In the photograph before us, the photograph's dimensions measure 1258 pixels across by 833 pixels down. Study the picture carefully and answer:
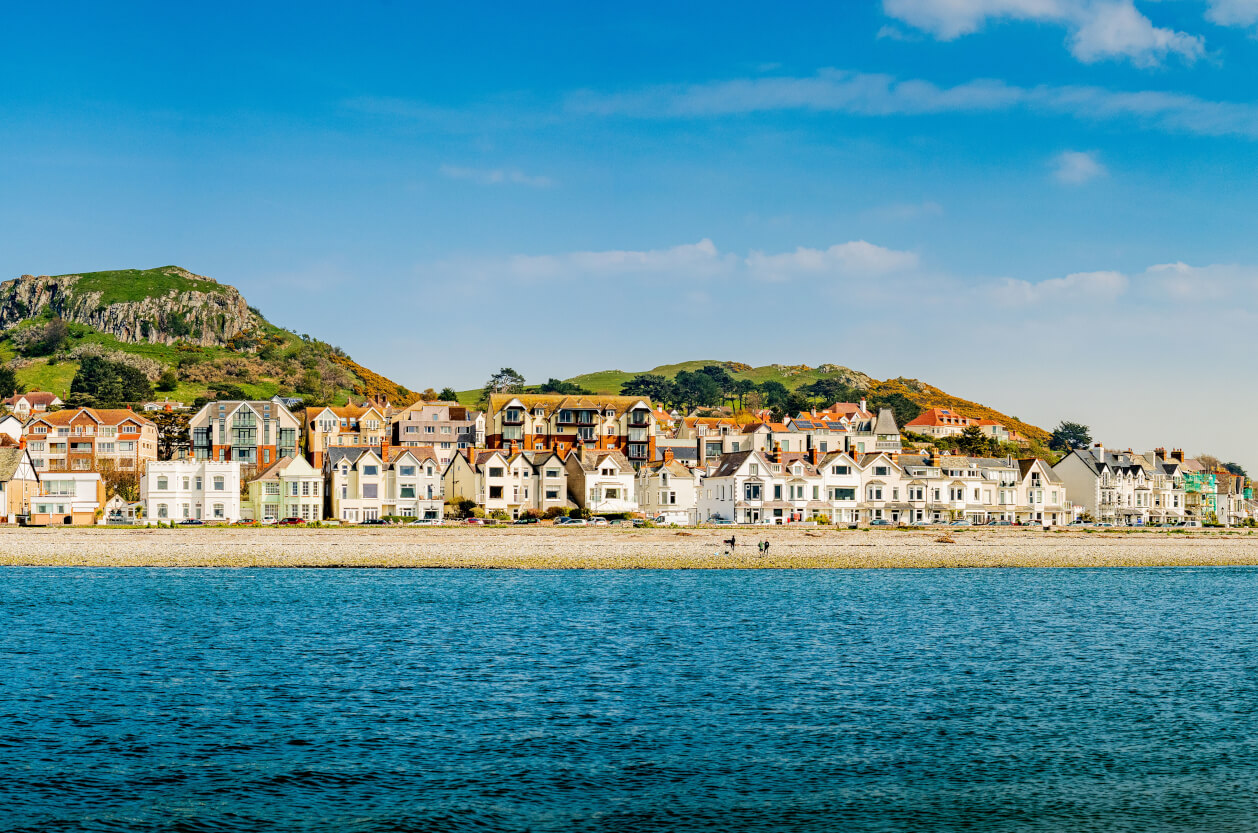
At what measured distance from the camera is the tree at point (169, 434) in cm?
12300

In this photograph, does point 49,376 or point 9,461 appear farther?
point 49,376

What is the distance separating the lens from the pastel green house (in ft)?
310

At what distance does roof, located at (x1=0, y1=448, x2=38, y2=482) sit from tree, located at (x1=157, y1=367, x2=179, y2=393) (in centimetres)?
8213

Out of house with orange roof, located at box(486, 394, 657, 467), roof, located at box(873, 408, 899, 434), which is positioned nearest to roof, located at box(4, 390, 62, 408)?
house with orange roof, located at box(486, 394, 657, 467)

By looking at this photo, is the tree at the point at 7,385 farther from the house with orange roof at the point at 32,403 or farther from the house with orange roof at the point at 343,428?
the house with orange roof at the point at 343,428

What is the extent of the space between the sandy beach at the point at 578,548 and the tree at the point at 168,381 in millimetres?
96616

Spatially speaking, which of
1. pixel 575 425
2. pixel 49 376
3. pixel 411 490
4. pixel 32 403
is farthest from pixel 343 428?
pixel 49 376

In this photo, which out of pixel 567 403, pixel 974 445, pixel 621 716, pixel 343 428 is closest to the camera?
pixel 621 716

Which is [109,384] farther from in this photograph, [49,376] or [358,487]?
[358,487]

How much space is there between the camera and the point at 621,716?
2397cm

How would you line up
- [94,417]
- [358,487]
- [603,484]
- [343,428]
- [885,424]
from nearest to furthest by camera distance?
[358,487], [603,484], [94,417], [343,428], [885,424]

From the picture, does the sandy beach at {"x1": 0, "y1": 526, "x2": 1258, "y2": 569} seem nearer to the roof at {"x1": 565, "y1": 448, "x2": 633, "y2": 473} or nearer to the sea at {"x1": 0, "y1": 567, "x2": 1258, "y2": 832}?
the sea at {"x1": 0, "y1": 567, "x2": 1258, "y2": 832}

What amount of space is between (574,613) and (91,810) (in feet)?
85.7

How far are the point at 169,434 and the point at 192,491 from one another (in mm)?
35033
